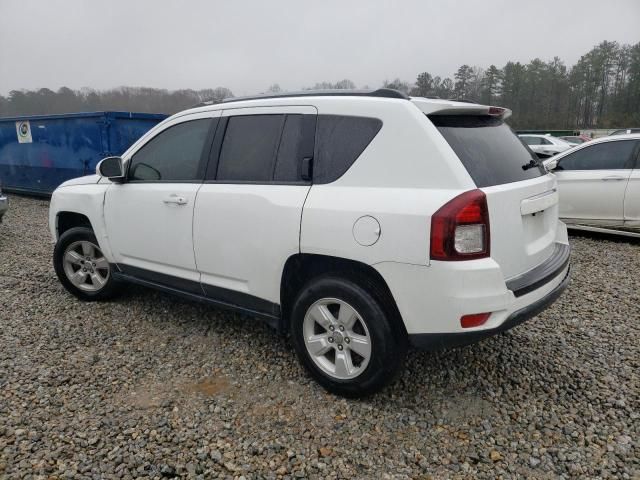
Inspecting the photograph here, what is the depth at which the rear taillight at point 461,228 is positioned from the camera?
7.43 ft

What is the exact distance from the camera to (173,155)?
11.8 feet

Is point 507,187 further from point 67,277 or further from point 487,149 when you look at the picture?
point 67,277

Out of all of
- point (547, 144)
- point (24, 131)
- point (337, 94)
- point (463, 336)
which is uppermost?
point (337, 94)

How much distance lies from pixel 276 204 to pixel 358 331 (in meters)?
0.91

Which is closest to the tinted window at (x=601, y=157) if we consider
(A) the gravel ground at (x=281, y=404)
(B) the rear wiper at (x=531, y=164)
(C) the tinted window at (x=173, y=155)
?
(A) the gravel ground at (x=281, y=404)

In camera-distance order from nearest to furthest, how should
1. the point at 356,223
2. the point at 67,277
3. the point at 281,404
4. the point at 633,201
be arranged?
the point at 356,223 → the point at 281,404 → the point at 67,277 → the point at 633,201

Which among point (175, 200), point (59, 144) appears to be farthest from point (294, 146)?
point (59, 144)

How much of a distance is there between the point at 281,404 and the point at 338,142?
5.30 feet

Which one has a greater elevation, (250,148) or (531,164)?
(250,148)

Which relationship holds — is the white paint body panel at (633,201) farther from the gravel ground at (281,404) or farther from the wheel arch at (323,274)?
the wheel arch at (323,274)

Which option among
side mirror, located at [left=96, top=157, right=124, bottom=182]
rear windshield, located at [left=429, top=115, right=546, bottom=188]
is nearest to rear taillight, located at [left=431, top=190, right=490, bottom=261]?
rear windshield, located at [left=429, top=115, right=546, bottom=188]

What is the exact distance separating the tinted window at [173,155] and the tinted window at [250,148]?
242 millimetres

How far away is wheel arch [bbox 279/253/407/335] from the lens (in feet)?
8.37

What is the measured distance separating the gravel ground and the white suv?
36 cm
